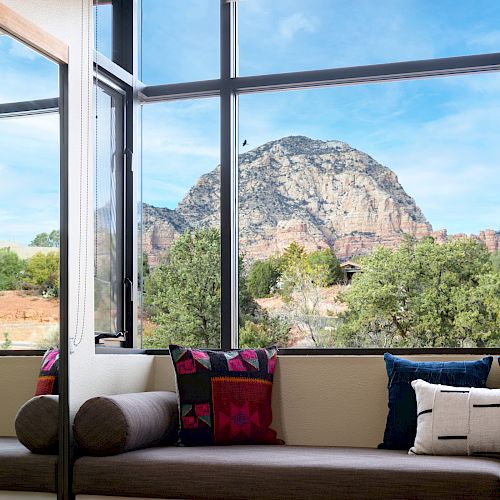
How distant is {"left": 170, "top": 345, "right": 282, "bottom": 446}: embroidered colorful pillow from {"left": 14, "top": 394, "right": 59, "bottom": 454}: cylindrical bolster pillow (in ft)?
2.03

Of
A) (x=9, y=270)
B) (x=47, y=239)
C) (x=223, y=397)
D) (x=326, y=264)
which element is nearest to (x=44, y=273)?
(x=47, y=239)

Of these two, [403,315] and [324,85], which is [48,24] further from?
[403,315]

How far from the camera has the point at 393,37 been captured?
14.1 feet

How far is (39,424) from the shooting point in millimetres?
3318

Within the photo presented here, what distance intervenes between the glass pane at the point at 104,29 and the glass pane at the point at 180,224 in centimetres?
39

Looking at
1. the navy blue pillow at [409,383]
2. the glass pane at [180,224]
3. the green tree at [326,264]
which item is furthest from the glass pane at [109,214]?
the navy blue pillow at [409,383]

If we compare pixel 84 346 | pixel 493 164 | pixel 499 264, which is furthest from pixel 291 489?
pixel 493 164

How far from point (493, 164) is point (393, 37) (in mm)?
802

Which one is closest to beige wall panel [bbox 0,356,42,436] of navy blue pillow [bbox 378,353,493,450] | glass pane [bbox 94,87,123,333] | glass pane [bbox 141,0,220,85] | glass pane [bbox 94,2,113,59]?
glass pane [bbox 94,87,123,333]

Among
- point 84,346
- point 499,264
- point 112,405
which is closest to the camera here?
point 112,405

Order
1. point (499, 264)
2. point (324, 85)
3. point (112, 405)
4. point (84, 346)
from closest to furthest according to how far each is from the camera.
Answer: point (112, 405), point (84, 346), point (499, 264), point (324, 85)

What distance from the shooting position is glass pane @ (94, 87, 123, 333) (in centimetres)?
422

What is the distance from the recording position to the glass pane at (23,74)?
3.15 m

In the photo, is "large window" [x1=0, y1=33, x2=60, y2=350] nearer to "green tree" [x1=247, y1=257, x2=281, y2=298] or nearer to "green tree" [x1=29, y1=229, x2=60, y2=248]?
"green tree" [x1=29, y1=229, x2=60, y2=248]
